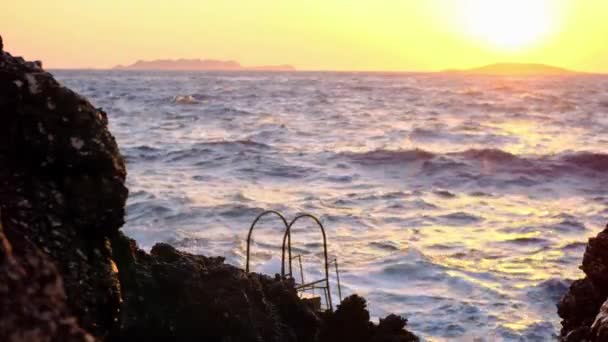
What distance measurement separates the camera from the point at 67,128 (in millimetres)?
3814

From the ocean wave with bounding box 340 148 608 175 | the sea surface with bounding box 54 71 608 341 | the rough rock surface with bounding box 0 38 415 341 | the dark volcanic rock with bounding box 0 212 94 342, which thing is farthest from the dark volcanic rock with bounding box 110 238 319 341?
the ocean wave with bounding box 340 148 608 175

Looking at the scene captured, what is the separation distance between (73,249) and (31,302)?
3.86 feet

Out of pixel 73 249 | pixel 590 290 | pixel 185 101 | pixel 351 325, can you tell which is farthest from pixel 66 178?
pixel 185 101

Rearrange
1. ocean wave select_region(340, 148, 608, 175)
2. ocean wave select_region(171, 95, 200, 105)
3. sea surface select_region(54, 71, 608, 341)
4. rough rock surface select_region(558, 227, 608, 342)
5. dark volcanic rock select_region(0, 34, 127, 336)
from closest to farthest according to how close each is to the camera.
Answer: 1. dark volcanic rock select_region(0, 34, 127, 336)
2. rough rock surface select_region(558, 227, 608, 342)
3. sea surface select_region(54, 71, 608, 341)
4. ocean wave select_region(340, 148, 608, 175)
5. ocean wave select_region(171, 95, 200, 105)

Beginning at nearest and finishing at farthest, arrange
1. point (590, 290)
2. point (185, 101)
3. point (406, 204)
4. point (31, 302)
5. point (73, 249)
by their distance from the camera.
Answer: point (31, 302), point (73, 249), point (590, 290), point (406, 204), point (185, 101)

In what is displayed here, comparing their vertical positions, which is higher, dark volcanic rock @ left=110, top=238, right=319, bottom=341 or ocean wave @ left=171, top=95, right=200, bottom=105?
dark volcanic rock @ left=110, top=238, right=319, bottom=341

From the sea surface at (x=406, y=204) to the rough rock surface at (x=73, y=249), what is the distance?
21.4 feet

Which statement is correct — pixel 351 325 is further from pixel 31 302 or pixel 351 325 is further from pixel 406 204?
pixel 406 204

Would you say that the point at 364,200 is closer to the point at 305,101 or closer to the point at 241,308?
the point at 241,308

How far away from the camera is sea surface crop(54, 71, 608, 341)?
13.6 metres

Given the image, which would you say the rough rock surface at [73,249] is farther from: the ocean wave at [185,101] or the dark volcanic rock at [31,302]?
the ocean wave at [185,101]

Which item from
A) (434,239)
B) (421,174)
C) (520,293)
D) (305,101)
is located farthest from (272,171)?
(305,101)

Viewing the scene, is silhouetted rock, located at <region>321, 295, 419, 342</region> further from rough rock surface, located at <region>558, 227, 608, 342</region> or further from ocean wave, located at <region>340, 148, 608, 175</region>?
ocean wave, located at <region>340, 148, 608, 175</region>

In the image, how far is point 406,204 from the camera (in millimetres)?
22844
